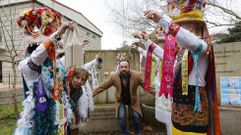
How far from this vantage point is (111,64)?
6.52m

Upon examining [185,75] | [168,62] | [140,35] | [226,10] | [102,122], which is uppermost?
[226,10]

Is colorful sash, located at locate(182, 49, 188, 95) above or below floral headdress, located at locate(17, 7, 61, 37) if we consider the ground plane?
below

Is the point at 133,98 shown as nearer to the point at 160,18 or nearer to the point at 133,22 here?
the point at 160,18

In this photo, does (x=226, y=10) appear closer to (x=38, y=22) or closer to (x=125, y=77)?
(x=125, y=77)

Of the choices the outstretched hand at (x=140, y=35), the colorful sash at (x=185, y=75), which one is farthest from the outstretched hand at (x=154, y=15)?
the outstretched hand at (x=140, y=35)

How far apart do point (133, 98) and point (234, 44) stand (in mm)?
2545

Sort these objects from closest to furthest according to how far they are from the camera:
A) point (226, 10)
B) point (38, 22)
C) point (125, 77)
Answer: point (38, 22)
point (125, 77)
point (226, 10)

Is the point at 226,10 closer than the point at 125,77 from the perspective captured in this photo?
No

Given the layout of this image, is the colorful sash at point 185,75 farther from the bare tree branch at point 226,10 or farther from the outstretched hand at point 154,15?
the bare tree branch at point 226,10

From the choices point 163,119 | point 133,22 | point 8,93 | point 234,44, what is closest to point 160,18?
point 163,119

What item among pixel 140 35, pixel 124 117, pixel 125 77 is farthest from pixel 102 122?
pixel 140 35

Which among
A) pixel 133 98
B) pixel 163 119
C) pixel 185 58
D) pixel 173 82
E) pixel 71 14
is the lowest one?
pixel 163 119

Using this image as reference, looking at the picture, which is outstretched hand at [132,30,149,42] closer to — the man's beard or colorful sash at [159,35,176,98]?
colorful sash at [159,35,176,98]

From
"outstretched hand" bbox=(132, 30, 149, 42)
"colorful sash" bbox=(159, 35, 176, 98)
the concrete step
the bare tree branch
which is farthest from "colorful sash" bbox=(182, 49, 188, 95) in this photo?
the bare tree branch
